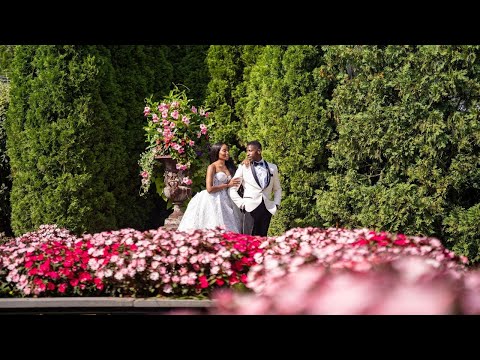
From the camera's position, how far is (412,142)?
8188 millimetres

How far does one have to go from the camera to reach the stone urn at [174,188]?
9.86 metres

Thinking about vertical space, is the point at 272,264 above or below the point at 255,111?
below

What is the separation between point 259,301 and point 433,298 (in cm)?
40

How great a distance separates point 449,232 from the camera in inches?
328

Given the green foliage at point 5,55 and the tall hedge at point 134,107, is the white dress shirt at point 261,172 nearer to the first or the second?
the tall hedge at point 134,107

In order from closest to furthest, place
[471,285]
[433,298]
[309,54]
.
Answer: [433,298] → [471,285] → [309,54]

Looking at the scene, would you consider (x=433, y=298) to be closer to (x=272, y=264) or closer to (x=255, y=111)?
(x=272, y=264)

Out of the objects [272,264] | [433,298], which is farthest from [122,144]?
[433,298]

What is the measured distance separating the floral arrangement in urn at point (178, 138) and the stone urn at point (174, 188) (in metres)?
0.06

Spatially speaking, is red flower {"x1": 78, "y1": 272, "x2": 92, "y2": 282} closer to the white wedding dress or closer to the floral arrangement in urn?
the white wedding dress

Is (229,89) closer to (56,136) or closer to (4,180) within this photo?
(56,136)

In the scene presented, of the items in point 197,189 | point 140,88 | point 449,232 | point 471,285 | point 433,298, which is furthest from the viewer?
point 140,88

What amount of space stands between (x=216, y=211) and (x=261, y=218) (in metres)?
0.85

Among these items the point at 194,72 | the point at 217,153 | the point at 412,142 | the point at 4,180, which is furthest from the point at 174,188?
the point at 412,142
